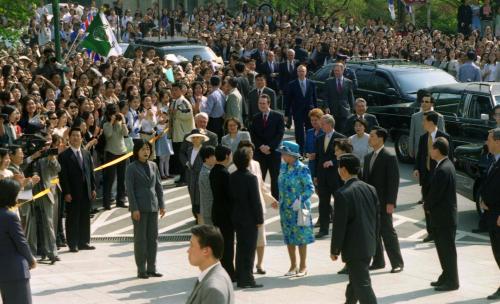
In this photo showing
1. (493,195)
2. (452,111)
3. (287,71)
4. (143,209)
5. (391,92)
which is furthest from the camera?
(287,71)

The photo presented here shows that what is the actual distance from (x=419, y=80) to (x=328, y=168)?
934 centimetres

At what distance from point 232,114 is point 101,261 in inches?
249

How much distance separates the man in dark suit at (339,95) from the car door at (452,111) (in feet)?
5.97

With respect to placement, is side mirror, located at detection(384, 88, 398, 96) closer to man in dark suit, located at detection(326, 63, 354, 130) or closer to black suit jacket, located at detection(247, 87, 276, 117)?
man in dark suit, located at detection(326, 63, 354, 130)

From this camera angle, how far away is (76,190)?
53.9ft

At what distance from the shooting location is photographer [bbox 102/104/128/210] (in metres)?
19.4

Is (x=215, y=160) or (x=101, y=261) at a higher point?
(x=215, y=160)

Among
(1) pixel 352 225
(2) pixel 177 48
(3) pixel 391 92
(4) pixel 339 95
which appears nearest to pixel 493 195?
(1) pixel 352 225

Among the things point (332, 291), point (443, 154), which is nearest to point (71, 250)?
point (332, 291)

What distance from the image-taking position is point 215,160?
14.0 metres

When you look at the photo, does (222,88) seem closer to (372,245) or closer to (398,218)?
(398,218)

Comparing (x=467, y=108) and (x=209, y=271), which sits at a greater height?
(x=209, y=271)

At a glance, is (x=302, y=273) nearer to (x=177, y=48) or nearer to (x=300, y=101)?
(x=300, y=101)

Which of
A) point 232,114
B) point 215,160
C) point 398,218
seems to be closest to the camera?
point 215,160
